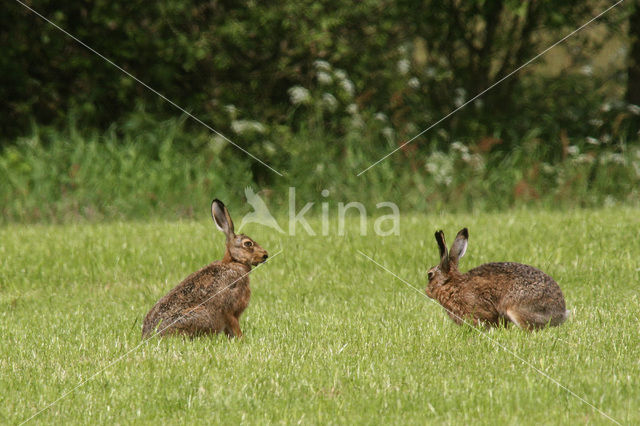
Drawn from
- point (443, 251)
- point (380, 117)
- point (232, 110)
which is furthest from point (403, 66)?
point (443, 251)

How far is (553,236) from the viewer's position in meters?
9.68

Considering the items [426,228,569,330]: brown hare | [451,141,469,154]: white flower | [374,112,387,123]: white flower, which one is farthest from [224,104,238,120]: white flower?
[426,228,569,330]: brown hare

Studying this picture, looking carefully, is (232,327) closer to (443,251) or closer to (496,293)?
(443,251)

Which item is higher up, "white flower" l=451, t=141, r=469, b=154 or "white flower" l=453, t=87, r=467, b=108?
"white flower" l=453, t=87, r=467, b=108

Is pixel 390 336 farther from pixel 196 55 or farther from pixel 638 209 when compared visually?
pixel 196 55

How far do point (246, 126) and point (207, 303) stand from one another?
7475 millimetres

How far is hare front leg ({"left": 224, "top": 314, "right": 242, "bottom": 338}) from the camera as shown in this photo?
20.4ft

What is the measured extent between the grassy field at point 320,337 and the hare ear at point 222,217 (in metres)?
0.79

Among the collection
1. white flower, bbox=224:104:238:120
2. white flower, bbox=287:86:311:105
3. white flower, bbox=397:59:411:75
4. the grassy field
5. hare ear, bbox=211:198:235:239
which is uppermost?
white flower, bbox=397:59:411:75

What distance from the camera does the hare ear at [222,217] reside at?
655 cm

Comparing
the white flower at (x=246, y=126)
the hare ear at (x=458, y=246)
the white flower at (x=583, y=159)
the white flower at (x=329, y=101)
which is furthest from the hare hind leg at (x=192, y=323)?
the white flower at (x=583, y=159)

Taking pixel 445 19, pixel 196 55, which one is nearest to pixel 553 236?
pixel 445 19

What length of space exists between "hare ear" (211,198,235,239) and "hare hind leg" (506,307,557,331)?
7.07 feet

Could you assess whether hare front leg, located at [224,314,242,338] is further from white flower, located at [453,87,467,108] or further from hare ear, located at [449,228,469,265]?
white flower, located at [453,87,467,108]
